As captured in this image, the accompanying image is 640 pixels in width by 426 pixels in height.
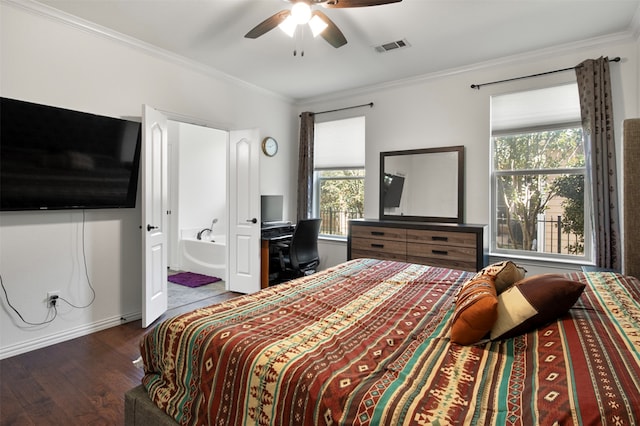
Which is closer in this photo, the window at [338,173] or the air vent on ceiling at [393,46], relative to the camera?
the air vent on ceiling at [393,46]

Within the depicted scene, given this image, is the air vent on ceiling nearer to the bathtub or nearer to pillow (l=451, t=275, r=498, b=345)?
pillow (l=451, t=275, r=498, b=345)

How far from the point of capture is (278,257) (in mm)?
4309

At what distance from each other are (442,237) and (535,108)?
168 cm

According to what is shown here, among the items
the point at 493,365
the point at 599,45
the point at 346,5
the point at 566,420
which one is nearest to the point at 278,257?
the point at 346,5

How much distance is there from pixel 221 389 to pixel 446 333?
90 cm

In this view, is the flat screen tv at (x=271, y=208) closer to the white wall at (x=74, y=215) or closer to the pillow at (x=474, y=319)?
the white wall at (x=74, y=215)

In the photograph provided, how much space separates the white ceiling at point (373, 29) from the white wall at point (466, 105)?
13 centimetres

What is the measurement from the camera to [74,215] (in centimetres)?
293

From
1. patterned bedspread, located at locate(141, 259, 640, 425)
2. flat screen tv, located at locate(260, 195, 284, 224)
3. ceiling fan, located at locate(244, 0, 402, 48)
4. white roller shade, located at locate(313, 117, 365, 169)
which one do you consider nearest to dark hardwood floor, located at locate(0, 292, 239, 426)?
patterned bedspread, located at locate(141, 259, 640, 425)

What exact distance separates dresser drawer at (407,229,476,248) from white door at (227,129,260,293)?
6.23 ft

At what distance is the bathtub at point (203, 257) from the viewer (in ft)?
17.0

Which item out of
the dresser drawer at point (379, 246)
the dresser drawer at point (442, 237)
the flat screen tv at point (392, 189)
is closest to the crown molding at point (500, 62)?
the flat screen tv at point (392, 189)

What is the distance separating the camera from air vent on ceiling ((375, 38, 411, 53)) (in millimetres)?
3281

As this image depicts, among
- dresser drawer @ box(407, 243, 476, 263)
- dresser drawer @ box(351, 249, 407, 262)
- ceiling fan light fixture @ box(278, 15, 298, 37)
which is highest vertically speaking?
ceiling fan light fixture @ box(278, 15, 298, 37)
